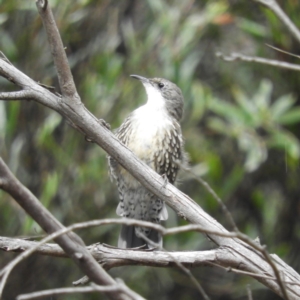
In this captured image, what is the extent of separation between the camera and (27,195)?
1.75 metres

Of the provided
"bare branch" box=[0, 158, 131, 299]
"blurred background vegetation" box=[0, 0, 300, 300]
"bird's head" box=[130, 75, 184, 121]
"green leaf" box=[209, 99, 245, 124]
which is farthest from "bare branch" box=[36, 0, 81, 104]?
"green leaf" box=[209, 99, 245, 124]

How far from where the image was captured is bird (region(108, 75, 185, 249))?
14.5 ft

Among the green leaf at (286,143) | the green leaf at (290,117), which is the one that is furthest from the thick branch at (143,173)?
the green leaf at (290,117)

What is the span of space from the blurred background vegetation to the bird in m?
0.65

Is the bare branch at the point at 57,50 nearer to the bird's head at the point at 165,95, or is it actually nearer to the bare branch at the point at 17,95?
the bare branch at the point at 17,95

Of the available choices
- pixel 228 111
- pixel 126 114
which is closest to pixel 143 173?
pixel 126 114

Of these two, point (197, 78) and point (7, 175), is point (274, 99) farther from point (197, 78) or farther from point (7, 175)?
point (7, 175)

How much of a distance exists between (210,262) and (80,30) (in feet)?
12.5

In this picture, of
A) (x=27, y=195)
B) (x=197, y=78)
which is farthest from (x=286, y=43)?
(x=27, y=195)

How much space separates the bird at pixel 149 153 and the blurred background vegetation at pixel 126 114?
65cm

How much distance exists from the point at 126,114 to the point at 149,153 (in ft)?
4.00

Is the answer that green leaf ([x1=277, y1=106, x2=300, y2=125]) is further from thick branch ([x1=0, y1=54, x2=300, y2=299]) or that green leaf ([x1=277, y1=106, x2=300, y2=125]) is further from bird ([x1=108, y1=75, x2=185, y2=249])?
thick branch ([x1=0, y1=54, x2=300, y2=299])

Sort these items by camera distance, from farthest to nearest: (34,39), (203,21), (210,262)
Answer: (203,21)
(34,39)
(210,262)

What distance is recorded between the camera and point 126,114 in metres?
5.57
